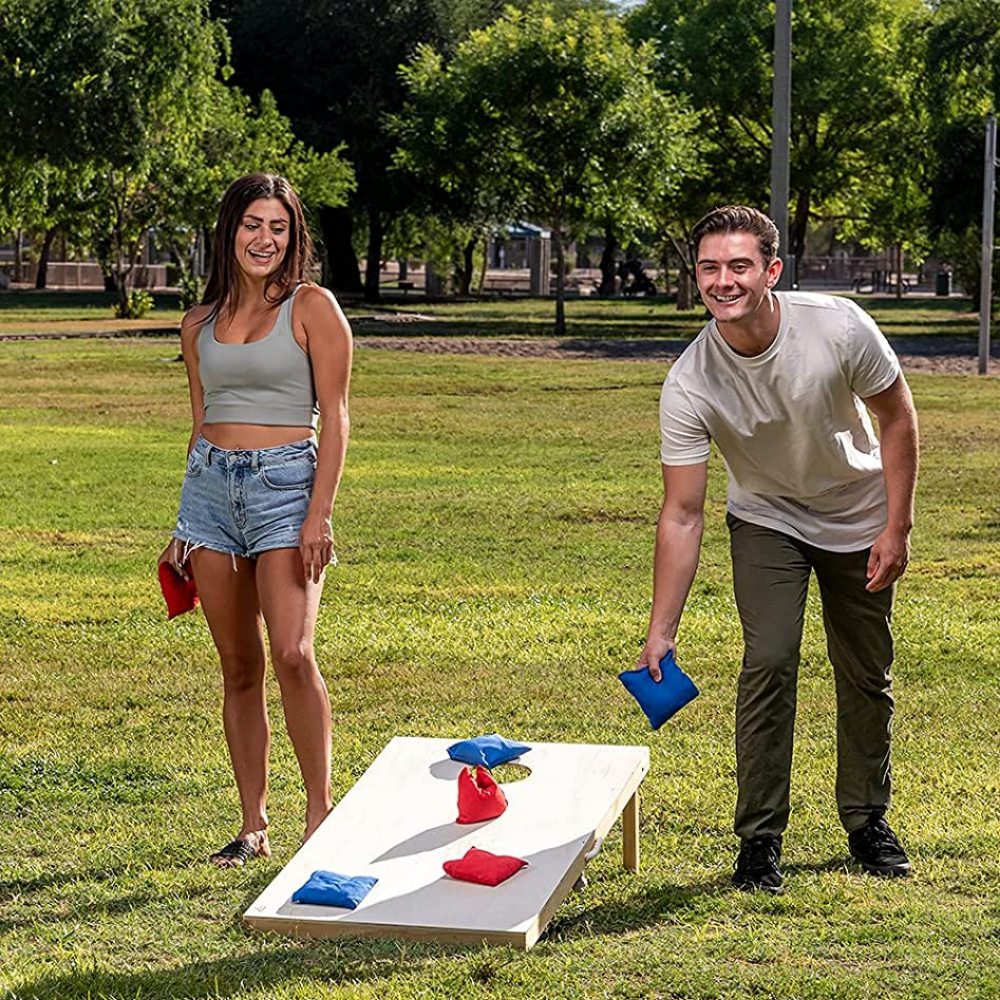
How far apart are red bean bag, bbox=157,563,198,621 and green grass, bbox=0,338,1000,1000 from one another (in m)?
0.73

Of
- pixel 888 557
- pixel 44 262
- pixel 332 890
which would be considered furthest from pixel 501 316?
pixel 332 890

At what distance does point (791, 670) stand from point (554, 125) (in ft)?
105

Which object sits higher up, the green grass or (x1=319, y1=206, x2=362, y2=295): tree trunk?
(x1=319, y1=206, x2=362, y2=295): tree trunk

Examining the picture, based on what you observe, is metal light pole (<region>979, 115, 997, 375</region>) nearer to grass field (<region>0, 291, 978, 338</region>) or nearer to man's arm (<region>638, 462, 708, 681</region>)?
grass field (<region>0, 291, 978, 338</region>)

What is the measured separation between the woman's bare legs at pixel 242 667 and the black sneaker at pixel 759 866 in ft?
4.47

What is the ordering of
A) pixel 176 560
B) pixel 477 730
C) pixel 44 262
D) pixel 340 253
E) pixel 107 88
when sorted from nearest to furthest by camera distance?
pixel 176 560 < pixel 477 730 < pixel 107 88 < pixel 340 253 < pixel 44 262

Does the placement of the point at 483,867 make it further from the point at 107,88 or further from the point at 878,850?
the point at 107,88

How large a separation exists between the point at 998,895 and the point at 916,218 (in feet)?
153

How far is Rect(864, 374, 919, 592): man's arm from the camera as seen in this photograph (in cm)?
500

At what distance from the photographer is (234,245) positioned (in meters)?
5.20

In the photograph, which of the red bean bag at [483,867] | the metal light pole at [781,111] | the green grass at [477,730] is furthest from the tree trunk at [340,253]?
the red bean bag at [483,867]

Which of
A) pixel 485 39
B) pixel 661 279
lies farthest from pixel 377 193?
pixel 661 279

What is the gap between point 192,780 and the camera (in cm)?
637

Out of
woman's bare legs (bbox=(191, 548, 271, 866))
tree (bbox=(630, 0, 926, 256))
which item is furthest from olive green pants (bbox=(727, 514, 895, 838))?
tree (bbox=(630, 0, 926, 256))
